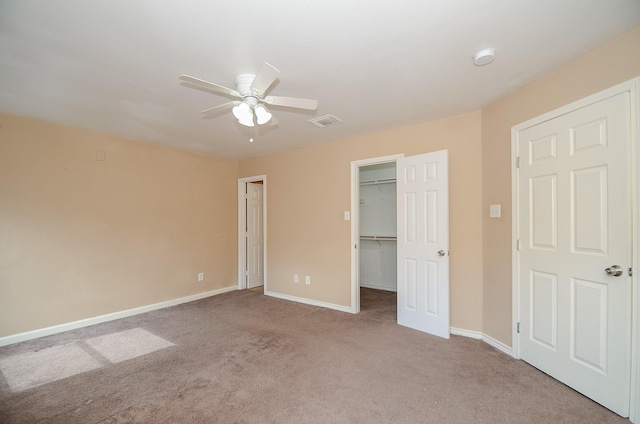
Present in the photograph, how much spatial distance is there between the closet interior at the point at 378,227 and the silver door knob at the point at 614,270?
131 inches

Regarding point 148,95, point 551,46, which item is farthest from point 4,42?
point 551,46

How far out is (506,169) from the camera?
268 cm

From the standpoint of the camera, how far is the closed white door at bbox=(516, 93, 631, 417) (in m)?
1.80

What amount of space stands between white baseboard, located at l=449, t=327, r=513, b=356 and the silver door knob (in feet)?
3.84

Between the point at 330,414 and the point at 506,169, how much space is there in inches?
105

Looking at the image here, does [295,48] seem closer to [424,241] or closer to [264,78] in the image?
[264,78]

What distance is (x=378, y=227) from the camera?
5.44 m

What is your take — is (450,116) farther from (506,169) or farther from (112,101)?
(112,101)

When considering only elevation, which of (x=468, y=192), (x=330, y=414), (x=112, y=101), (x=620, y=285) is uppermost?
(x=112, y=101)

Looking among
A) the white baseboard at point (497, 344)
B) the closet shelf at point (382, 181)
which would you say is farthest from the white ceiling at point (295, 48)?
the white baseboard at point (497, 344)

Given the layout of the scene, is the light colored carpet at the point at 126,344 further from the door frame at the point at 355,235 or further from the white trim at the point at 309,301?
the door frame at the point at 355,235

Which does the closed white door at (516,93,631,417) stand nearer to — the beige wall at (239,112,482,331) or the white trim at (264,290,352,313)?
the beige wall at (239,112,482,331)

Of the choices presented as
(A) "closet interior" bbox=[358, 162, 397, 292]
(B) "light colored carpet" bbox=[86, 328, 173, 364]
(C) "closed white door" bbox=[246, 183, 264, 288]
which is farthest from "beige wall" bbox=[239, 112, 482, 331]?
(B) "light colored carpet" bbox=[86, 328, 173, 364]

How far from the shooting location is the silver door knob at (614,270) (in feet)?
5.88
